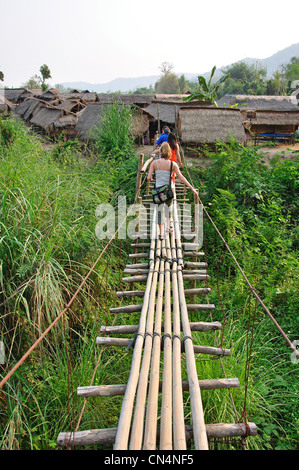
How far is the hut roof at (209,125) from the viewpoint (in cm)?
968

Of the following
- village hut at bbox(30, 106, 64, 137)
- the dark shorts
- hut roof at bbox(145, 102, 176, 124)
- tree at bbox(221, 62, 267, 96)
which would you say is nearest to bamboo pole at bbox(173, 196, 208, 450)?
the dark shorts

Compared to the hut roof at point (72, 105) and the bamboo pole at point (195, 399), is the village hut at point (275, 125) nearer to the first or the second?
the hut roof at point (72, 105)

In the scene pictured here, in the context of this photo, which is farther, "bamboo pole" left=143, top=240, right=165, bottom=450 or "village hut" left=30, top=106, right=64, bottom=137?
"village hut" left=30, top=106, right=64, bottom=137

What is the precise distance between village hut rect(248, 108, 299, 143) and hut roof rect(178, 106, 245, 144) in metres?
5.69

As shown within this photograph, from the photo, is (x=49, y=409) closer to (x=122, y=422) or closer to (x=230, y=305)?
(x=122, y=422)

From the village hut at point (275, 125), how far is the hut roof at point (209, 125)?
5691 millimetres

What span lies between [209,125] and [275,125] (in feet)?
23.7

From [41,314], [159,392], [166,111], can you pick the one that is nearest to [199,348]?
[159,392]

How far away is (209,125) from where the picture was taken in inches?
389

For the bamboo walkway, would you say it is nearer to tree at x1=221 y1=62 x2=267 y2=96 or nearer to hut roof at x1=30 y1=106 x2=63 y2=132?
hut roof at x1=30 y1=106 x2=63 y2=132

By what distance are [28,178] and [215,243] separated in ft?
10.2

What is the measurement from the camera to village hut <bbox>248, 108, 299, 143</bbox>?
15.1 meters

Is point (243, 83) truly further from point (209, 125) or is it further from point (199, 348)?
point (199, 348)

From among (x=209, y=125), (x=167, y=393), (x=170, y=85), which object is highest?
(x=170, y=85)
